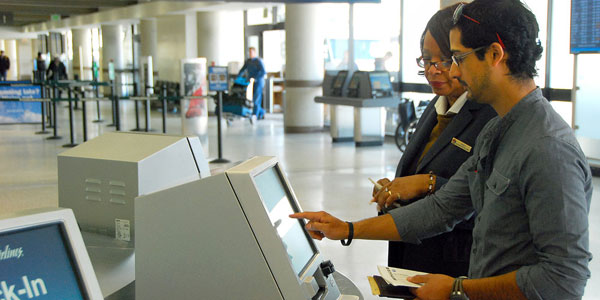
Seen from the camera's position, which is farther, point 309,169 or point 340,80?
point 340,80

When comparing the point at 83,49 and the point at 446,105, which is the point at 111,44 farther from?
the point at 446,105

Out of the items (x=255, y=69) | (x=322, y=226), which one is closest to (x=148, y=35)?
(x=255, y=69)

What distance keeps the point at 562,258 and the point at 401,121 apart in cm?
846

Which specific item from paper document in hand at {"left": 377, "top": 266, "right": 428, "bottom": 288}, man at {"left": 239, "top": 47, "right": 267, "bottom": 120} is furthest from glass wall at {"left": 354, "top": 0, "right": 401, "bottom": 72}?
paper document in hand at {"left": 377, "top": 266, "right": 428, "bottom": 288}

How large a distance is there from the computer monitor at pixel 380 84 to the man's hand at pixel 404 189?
807 centimetres

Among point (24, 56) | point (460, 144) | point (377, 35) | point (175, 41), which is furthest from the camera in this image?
point (24, 56)

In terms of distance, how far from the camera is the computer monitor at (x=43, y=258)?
93 cm

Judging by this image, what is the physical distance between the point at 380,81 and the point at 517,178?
899 centimetres

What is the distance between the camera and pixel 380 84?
33.6 ft

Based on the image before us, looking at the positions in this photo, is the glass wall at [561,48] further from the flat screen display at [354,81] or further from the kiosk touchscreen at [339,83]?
the kiosk touchscreen at [339,83]

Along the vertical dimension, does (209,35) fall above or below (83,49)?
below

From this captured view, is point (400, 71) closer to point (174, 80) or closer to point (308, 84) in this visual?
point (308, 84)

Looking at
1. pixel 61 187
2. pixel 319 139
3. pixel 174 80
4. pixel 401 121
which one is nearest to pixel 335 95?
pixel 319 139

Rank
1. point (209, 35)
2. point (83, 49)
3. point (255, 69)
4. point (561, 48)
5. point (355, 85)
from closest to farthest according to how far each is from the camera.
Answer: point (561, 48), point (355, 85), point (255, 69), point (209, 35), point (83, 49)
